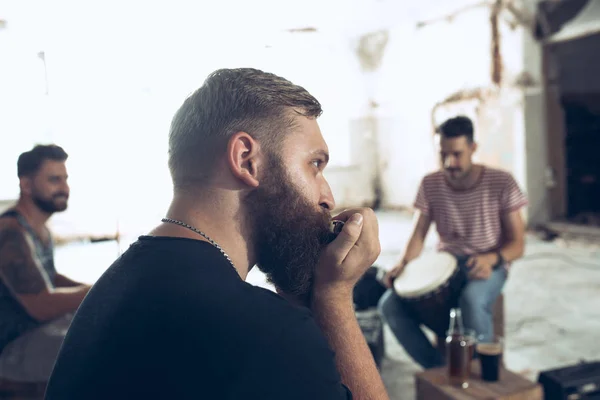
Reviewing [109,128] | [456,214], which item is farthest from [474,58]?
[109,128]

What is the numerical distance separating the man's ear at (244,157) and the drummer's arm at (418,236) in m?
2.17

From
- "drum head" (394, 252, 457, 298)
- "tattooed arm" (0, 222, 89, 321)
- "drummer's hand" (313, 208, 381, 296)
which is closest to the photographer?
"drummer's hand" (313, 208, 381, 296)

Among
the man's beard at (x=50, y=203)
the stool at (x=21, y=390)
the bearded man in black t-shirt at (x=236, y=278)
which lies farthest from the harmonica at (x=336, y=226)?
the stool at (x=21, y=390)

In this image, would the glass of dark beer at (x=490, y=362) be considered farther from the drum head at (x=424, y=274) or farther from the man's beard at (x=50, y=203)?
the man's beard at (x=50, y=203)

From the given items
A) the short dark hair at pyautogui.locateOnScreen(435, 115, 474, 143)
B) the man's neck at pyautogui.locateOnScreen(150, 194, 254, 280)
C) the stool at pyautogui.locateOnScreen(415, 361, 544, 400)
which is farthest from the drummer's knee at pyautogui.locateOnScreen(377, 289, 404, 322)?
the man's neck at pyautogui.locateOnScreen(150, 194, 254, 280)

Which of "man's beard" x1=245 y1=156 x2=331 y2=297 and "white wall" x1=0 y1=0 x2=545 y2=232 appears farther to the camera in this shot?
"white wall" x1=0 y1=0 x2=545 y2=232

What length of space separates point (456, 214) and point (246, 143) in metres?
Answer: 2.18

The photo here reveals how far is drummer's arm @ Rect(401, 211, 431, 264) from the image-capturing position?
→ 2.99m

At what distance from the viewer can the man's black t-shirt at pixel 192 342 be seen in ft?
2.39

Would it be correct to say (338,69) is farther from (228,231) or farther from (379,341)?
(228,231)

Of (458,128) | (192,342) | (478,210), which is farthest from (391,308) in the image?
(192,342)

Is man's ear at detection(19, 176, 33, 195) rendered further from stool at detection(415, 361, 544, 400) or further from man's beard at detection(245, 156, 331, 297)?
stool at detection(415, 361, 544, 400)

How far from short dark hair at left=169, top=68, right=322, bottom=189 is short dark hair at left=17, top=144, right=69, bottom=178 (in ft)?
3.19

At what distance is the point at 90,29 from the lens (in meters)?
3.69
